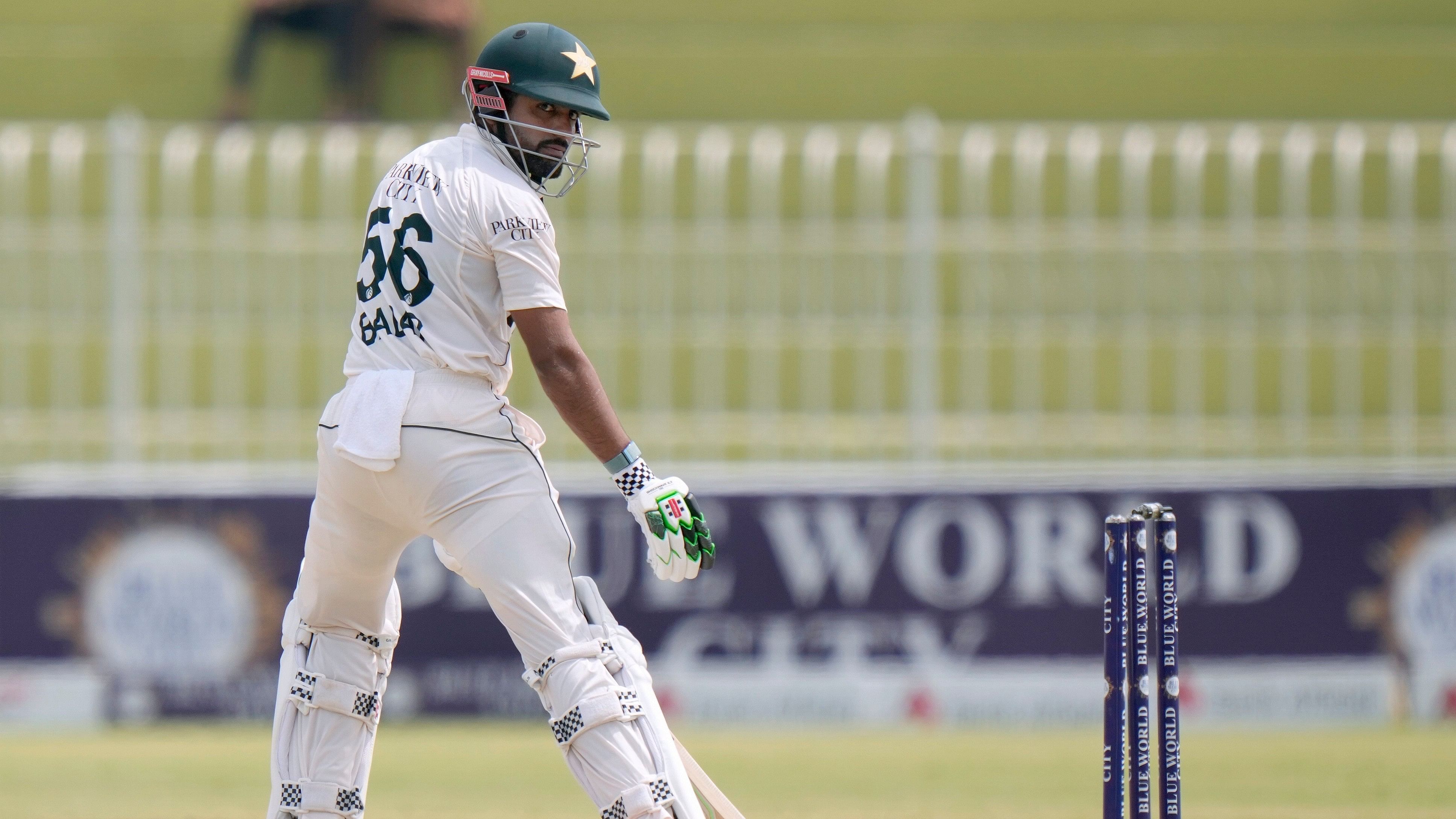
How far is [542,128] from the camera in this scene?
457cm

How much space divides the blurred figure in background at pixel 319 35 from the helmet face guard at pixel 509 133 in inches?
310

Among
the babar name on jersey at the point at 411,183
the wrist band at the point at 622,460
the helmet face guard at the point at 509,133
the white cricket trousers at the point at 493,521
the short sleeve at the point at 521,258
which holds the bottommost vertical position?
the white cricket trousers at the point at 493,521

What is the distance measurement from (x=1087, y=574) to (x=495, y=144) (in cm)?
505

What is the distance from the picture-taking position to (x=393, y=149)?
9.95 m

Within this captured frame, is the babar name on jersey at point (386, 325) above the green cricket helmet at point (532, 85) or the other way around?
the other way around

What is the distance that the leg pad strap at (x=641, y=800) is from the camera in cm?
427

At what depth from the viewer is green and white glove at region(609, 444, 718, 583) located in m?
4.37

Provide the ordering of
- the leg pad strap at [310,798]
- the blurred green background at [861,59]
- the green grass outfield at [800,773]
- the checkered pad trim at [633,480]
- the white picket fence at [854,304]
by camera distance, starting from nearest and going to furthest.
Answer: the checkered pad trim at [633,480]
the leg pad strap at [310,798]
the green grass outfield at [800,773]
the white picket fence at [854,304]
the blurred green background at [861,59]

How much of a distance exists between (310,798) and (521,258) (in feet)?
4.57

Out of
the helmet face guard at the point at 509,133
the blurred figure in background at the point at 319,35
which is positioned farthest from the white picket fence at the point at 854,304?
the helmet face guard at the point at 509,133

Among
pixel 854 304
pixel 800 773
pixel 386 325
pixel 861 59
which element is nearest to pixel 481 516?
pixel 386 325

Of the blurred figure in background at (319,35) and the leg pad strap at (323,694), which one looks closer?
the leg pad strap at (323,694)

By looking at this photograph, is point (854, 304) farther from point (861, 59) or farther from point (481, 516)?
point (481, 516)

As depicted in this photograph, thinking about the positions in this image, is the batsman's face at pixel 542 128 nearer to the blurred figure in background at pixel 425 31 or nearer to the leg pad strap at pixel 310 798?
the leg pad strap at pixel 310 798
